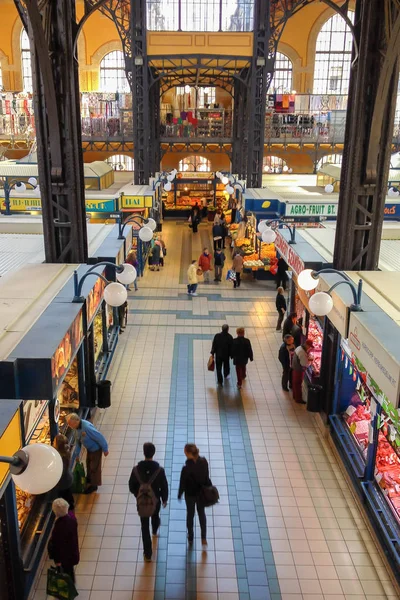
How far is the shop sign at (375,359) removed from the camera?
5.34 meters

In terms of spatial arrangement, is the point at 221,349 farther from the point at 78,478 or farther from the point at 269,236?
the point at 78,478

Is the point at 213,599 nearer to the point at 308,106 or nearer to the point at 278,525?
the point at 278,525

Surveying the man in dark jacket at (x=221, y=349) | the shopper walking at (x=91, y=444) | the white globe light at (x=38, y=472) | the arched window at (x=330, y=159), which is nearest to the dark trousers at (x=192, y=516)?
the shopper walking at (x=91, y=444)

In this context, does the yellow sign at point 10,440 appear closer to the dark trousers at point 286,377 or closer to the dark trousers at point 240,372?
the dark trousers at point 240,372

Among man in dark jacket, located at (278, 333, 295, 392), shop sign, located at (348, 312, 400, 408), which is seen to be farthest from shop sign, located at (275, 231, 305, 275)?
shop sign, located at (348, 312, 400, 408)

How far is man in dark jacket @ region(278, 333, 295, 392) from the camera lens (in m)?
10.2

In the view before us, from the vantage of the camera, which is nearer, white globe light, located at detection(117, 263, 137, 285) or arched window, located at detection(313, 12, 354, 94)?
white globe light, located at detection(117, 263, 137, 285)

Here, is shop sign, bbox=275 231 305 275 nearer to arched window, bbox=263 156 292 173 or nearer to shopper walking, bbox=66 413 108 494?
shopper walking, bbox=66 413 108 494

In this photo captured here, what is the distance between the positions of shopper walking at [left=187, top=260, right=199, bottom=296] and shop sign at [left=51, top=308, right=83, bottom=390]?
325 inches

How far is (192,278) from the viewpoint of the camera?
1580 centimetres

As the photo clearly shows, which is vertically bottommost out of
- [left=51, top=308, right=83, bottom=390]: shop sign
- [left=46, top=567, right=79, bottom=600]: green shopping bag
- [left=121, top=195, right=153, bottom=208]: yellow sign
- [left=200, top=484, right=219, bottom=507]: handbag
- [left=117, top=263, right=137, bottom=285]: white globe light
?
[left=46, top=567, right=79, bottom=600]: green shopping bag

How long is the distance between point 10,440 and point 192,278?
11526mm

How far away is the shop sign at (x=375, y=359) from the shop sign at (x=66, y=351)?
3.32 meters

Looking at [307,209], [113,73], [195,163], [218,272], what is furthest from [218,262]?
[113,73]
